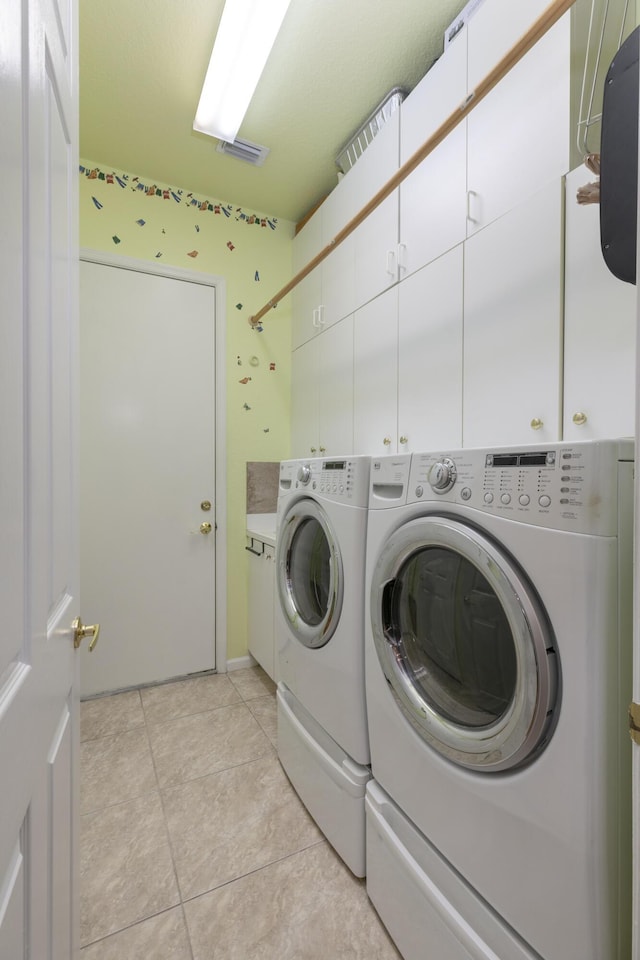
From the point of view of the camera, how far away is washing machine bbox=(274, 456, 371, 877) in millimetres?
1184

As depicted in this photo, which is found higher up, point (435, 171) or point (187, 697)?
point (435, 171)

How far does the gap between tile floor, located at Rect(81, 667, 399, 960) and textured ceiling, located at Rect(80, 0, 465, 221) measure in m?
2.90

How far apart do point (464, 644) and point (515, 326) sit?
3.11 ft

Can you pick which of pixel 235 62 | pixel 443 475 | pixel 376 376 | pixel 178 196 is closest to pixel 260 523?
pixel 376 376

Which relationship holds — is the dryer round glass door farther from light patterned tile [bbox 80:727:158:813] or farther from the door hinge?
light patterned tile [bbox 80:727:158:813]

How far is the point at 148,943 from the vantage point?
1.07 metres

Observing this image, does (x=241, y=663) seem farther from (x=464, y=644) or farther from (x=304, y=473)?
(x=464, y=644)

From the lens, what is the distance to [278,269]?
272 cm

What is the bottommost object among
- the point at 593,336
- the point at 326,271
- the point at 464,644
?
the point at 464,644

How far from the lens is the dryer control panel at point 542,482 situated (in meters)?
0.64

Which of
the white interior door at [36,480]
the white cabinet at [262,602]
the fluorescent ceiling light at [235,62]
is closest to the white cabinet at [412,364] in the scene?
the white cabinet at [262,602]

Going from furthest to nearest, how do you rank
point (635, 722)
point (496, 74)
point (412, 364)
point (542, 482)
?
1. point (412, 364)
2. point (496, 74)
3. point (542, 482)
4. point (635, 722)

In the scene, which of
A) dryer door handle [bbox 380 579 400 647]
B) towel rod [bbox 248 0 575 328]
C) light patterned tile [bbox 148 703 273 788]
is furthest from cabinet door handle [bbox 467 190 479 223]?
light patterned tile [bbox 148 703 273 788]

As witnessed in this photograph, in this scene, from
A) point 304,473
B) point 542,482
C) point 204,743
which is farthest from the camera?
point 204,743
